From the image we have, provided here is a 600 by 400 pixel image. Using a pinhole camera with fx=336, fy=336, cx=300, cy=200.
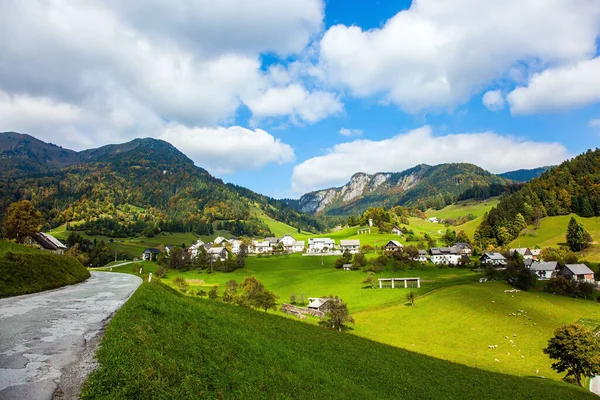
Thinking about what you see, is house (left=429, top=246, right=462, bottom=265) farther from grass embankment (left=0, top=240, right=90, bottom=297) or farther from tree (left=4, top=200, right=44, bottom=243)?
grass embankment (left=0, top=240, right=90, bottom=297)

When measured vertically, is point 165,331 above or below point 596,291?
above

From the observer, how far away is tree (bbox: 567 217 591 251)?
425 ft

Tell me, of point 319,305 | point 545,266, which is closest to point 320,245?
point 545,266

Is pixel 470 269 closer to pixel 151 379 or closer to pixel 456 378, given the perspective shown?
pixel 456 378

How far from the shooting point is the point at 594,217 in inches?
6235

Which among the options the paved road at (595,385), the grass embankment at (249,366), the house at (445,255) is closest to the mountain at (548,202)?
the house at (445,255)

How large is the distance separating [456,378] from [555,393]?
10.7 metres

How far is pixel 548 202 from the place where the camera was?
Result: 176875mm

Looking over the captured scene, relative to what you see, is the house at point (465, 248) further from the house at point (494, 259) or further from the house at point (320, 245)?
the house at point (320, 245)

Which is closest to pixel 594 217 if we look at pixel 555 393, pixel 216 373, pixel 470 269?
pixel 470 269

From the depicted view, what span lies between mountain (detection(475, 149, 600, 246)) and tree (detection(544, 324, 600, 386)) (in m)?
137

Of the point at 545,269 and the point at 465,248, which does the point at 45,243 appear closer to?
the point at 545,269

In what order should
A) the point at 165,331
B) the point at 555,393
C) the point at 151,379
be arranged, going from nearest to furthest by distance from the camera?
the point at 151,379 < the point at 165,331 < the point at 555,393

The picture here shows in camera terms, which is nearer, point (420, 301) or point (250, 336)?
point (250, 336)
